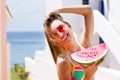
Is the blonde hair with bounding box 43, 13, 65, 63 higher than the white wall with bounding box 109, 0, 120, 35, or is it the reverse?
the blonde hair with bounding box 43, 13, 65, 63

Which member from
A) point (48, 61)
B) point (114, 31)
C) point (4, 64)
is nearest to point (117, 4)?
point (114, 31)

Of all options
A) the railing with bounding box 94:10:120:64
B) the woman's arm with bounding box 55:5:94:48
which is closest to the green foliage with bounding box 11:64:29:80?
the railing with bounding box 94:10:120:64

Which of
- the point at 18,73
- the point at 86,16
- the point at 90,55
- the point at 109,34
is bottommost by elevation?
the point at 18,73

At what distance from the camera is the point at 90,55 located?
98cm

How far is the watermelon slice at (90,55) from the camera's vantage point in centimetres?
96

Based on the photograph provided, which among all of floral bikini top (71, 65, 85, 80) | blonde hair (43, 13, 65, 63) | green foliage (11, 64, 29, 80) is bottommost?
green foliage (11, 64, 29, 80)

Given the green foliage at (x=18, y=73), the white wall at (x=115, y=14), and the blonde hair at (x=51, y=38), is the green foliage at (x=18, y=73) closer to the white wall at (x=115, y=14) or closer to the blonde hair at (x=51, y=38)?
the white wall at (x=115, y=14)

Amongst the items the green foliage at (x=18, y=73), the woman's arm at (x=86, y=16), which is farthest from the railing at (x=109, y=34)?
the green foliage at (x=18, y=73)

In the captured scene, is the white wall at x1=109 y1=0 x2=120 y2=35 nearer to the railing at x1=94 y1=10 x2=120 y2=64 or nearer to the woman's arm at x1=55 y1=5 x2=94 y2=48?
the railing at x1=94 y1=10 x2=120 y2=64

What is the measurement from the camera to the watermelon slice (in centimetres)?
96

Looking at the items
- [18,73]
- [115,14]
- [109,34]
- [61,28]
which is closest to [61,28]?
[61,28]

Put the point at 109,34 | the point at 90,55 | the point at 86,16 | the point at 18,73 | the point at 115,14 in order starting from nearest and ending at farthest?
the point at 90,55 < the point at 86,16 < the point at 109,34 < the point at 115,14 < the point at 18,73

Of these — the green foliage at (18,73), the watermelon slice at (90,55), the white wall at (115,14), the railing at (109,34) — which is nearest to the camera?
the watermelon slice at (90,55)

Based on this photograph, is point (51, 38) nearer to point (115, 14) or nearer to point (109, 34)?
point (109, 34)
